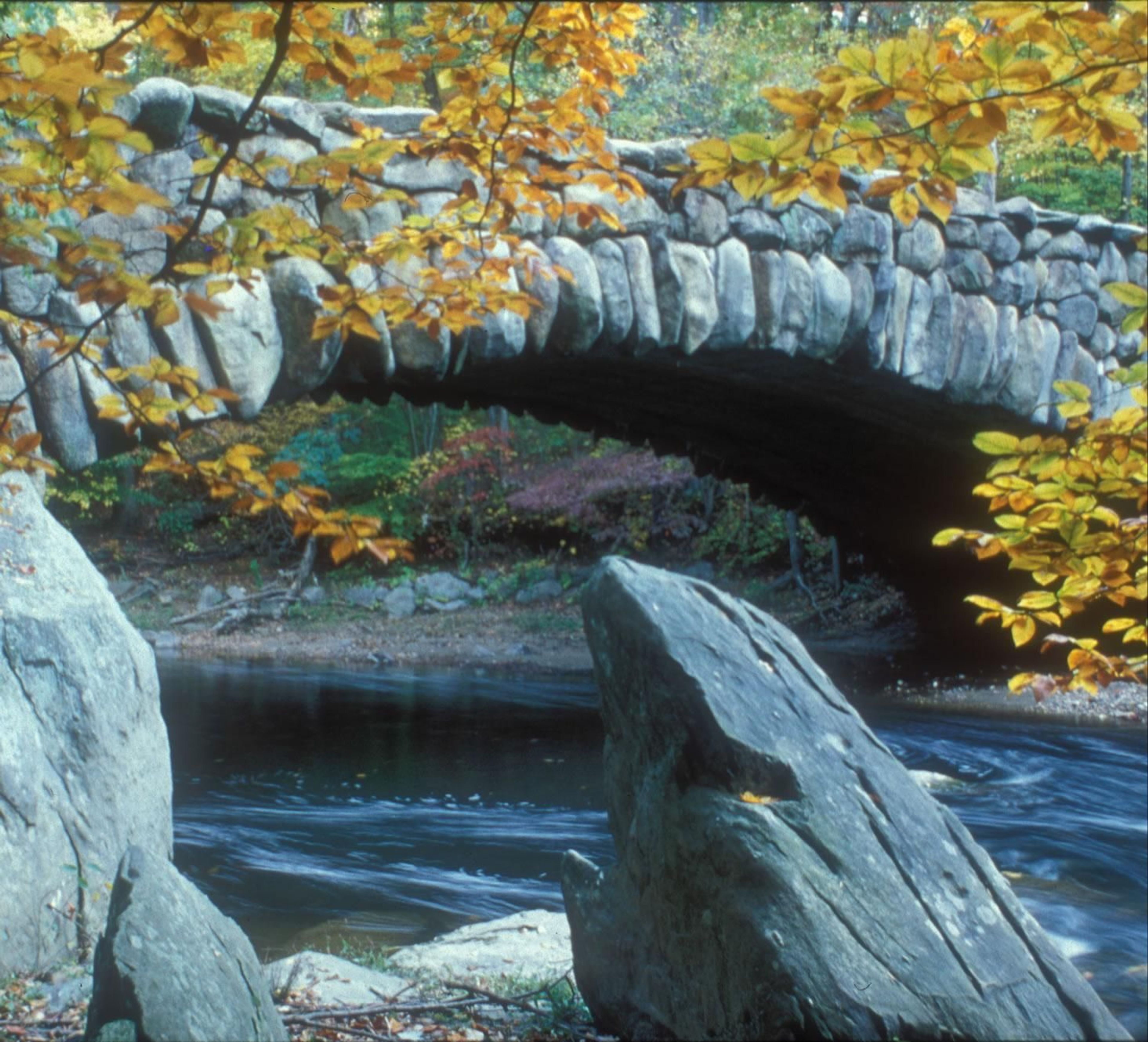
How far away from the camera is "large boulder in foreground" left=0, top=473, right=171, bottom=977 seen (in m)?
3.28

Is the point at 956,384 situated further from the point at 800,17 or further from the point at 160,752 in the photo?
the point at 800,17

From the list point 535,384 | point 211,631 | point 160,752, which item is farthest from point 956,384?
point 211,631

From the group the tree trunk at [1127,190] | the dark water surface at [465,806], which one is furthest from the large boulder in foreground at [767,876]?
the tree trunk at [1127,190]

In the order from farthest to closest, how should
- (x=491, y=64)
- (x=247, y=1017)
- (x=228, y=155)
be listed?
(x=491, y=64)
(x=247, y=1017)
(x=228, y=155)

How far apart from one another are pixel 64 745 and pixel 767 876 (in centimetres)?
225

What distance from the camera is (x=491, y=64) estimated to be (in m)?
2.30

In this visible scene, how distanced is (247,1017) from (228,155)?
152 cm

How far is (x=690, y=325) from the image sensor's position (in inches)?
263

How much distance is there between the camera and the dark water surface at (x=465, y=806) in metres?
4.96

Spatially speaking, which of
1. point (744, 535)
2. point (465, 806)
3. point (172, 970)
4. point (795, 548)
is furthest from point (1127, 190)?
point (172, 970)

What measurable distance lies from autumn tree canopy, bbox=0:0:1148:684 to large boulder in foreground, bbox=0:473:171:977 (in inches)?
47.8

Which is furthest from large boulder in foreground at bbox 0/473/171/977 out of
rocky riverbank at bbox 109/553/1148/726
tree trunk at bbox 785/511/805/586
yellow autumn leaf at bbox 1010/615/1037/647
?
tree trunk at bbox 785/511/805/586

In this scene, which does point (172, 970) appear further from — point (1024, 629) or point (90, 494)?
point (90, 494)

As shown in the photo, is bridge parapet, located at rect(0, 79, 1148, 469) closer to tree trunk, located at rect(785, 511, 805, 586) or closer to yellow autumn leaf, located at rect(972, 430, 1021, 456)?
yellow autumn leaf, located at rect(972, 430, 1021, 456)
